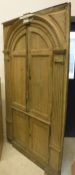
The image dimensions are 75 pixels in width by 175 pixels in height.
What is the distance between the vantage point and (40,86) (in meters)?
1.90

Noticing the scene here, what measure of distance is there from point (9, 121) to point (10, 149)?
40cm

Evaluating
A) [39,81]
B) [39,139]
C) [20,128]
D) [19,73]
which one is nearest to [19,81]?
[19,73]

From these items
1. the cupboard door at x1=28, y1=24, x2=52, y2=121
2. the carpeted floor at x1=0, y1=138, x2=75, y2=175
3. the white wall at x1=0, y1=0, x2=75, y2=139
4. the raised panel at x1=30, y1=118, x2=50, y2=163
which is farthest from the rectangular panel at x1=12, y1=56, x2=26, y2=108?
the carpeted floor at x1=0, y1=138, x2=75, y2=175

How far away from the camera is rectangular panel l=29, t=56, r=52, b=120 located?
180 cm

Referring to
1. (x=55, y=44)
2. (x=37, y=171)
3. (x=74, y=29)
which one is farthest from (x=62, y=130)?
(x=74, y=29)

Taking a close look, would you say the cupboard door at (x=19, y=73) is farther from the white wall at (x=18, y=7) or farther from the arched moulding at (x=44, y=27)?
the white wall at (x=18, y=7)

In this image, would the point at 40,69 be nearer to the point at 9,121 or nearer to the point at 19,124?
the point at 19,124

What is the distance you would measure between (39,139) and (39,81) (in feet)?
2.31

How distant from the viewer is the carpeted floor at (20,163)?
204 centimetres

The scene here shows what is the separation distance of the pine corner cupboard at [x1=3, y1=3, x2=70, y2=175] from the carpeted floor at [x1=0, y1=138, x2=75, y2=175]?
8 centimetres

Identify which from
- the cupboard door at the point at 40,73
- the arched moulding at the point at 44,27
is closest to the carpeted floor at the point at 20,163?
the cupboard door at the point at 40,73

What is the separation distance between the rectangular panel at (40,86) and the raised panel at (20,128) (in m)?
0.25

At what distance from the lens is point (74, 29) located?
252 centimetres

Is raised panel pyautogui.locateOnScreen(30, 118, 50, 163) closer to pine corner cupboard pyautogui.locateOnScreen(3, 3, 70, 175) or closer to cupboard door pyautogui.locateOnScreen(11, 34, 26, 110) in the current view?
pine corner cupboard pyautogui.locateOnScreen(3, 3, 70, 175)
